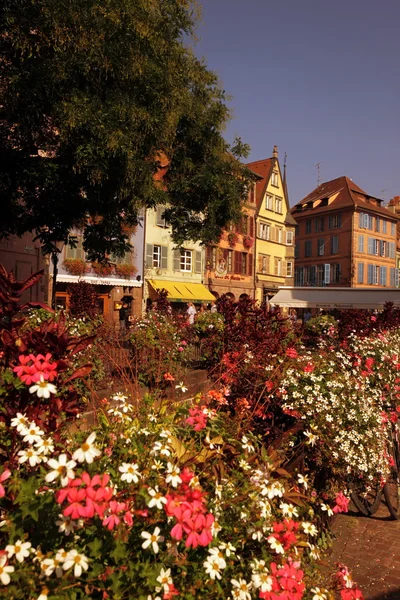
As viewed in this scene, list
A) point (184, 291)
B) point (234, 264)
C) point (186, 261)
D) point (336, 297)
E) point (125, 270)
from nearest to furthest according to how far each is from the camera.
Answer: point (336, 297) → point (125, 270) → point (184, 291) → point (186, 261) → point (234, 264)

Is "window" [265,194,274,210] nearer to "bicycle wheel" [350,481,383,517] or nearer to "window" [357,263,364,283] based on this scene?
"window" [357,263,364,283]

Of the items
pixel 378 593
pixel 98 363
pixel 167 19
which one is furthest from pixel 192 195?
pixel 378 593

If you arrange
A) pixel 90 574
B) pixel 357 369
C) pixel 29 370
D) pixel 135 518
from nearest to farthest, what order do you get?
1. pixel 90 574
2. pixel 135 518
3. pixel 29 370
4. pixel 357 369

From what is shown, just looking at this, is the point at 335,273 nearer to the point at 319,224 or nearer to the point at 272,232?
the point at 319,224

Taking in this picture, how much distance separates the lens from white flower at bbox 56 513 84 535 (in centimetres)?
154

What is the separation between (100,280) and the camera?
1048 inches

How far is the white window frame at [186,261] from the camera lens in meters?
32.9

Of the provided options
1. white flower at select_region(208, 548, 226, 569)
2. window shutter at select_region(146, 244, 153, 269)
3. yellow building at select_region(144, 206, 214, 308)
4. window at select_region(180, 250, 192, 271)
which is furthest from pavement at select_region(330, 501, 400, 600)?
window at select_region(180, 250, 192, 271)

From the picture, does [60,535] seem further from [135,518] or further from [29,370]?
[29,370]

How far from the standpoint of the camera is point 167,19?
10.4 m

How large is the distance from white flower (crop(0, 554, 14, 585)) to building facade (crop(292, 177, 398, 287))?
51172 millimetres

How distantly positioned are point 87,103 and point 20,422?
793 cm

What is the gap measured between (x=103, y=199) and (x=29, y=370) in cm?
924

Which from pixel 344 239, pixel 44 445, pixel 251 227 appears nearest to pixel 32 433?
pixel 44 445
